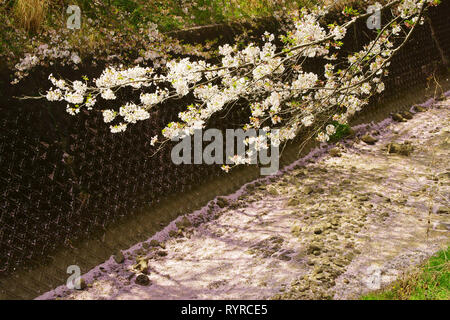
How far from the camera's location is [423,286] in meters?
3.74

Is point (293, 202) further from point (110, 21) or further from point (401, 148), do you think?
point (110, 21)

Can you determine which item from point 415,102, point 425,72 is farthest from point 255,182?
point 425,72

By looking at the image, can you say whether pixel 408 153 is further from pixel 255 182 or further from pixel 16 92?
pixel 16 92

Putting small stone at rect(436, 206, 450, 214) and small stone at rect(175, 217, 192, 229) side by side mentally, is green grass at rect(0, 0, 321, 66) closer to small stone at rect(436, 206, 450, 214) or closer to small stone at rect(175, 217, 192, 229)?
small stone at rect(175, 217, 192, 229)

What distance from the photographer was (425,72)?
10703mm

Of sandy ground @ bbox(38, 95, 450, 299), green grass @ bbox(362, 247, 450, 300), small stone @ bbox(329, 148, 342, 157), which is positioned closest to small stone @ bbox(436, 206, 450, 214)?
sandy ground @ bbox(38, 95, 450, 299)

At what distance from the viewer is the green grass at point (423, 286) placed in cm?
362

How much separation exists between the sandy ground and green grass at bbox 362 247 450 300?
0.66 feet

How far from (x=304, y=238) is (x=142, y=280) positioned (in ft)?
6.83

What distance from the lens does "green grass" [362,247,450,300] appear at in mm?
3621

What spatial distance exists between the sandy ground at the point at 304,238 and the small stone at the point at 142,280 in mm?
12

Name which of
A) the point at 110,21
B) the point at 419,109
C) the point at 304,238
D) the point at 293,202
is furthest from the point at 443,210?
the point at 110,21

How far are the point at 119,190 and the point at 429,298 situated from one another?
414 cm

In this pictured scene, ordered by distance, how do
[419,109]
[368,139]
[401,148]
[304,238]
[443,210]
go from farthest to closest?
[419,109]
[368,139]
[401,148]
[443,210]
[304,238]
